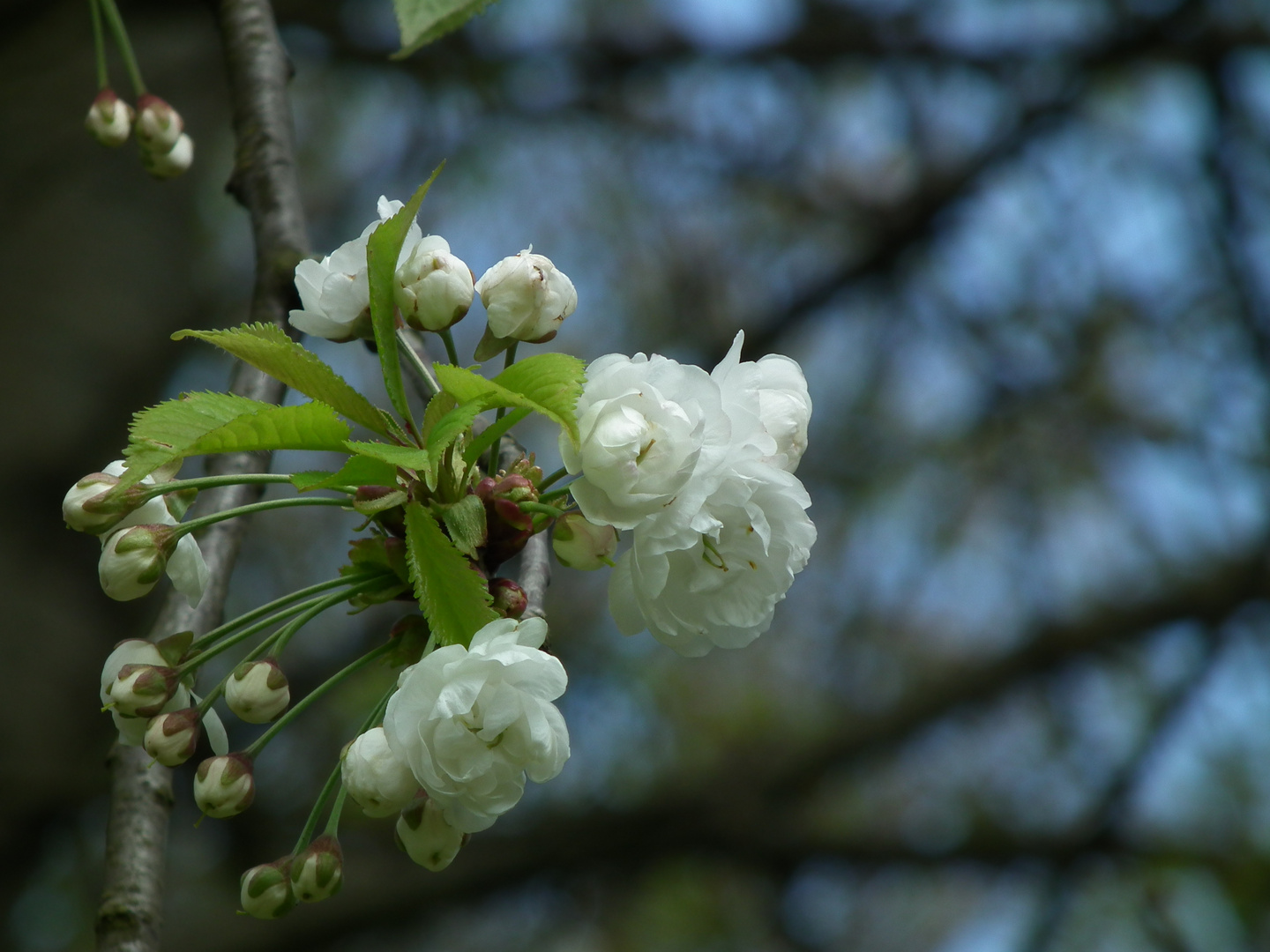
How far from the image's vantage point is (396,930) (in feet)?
7.80

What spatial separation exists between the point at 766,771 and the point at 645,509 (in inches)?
88.7

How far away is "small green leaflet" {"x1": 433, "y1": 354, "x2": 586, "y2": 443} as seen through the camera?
0.49m

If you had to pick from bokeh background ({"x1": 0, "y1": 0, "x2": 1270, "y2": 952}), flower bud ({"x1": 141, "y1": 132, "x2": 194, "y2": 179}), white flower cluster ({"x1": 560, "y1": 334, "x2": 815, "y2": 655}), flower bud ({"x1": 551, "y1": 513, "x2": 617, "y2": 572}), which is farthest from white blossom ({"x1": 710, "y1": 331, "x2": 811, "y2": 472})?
bokeh background ({"x1": 0, "y1": 0, "x2": 1270, "y2": 952})

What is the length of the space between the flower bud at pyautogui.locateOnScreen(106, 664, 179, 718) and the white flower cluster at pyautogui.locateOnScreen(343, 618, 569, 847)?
0.55 feet

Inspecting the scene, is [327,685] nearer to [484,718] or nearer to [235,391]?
[484,718]

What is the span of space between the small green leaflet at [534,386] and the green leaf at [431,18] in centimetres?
18

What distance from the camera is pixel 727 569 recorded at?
569 millimetres

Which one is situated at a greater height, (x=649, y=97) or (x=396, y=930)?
(x=649, y=97)

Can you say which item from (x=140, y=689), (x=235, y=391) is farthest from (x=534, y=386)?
(x=235, y=391)

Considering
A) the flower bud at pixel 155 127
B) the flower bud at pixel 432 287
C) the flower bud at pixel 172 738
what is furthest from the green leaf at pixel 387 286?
the flower bud at pixel 155 127

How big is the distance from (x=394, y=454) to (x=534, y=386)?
0.27 ft

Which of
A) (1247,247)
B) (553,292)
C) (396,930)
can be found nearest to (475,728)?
(553,292)

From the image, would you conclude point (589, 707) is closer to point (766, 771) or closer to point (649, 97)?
point (766, 771)

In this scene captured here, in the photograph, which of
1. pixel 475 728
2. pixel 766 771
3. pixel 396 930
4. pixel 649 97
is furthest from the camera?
pixel 649 97
